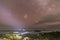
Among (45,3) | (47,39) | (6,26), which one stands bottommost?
(47,39)

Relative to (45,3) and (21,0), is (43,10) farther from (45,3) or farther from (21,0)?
(21,0)

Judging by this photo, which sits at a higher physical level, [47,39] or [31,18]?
[31,18]

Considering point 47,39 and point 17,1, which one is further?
point 47,39

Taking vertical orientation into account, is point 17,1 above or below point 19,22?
above

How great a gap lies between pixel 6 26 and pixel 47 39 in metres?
0.38

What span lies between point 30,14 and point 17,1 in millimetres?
113

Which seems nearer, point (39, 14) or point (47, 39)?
point (39, 14)

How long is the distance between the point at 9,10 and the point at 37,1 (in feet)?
0.60

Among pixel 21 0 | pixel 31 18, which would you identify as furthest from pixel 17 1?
pixel 31 18

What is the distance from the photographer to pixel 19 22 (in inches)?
27.6

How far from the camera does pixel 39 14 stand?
66 cm

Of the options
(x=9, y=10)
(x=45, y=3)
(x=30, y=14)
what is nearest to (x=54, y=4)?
(x=45, y=3)

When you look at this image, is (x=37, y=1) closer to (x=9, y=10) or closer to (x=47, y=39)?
(x=9, y=10)

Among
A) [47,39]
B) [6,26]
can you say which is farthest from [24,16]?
[47,39]
